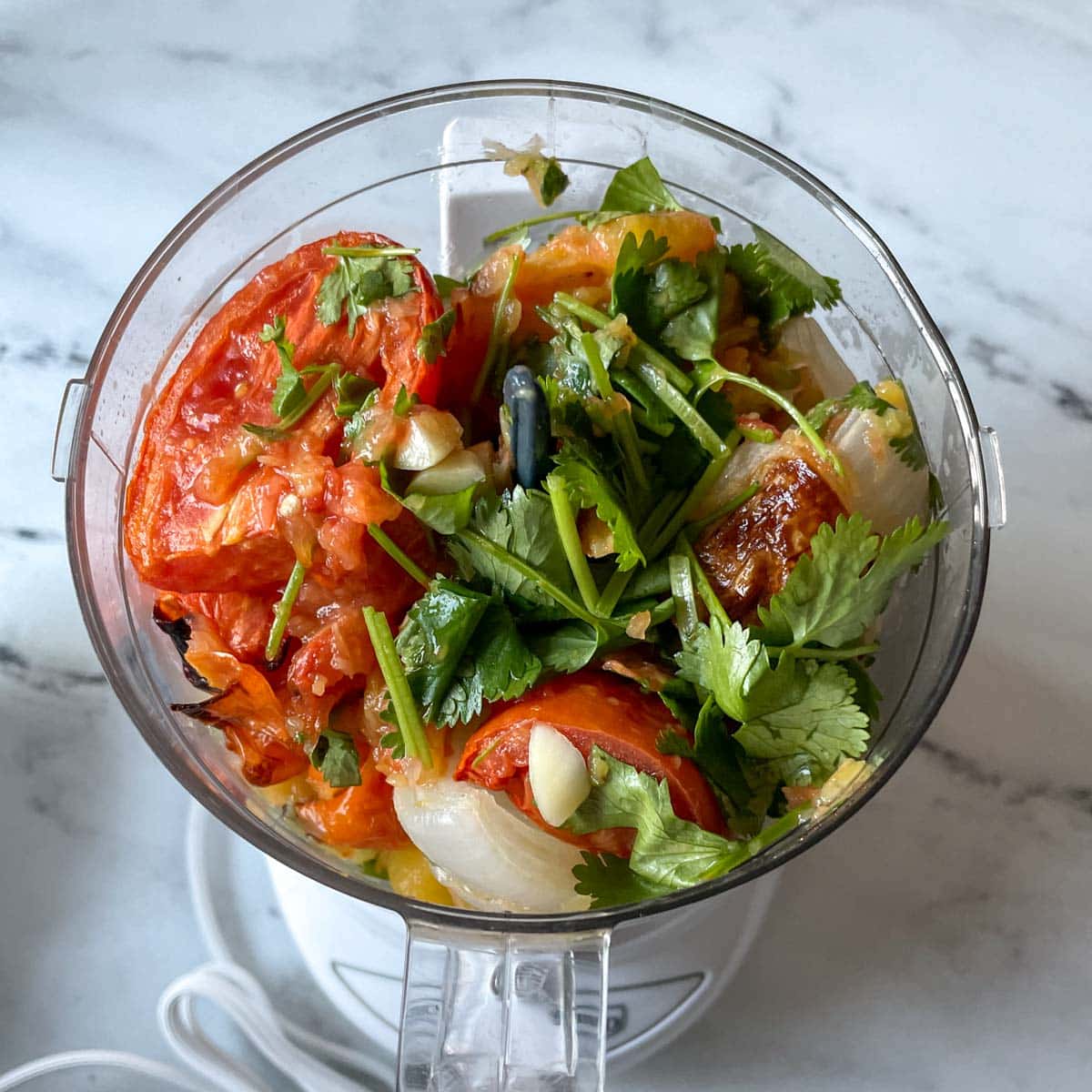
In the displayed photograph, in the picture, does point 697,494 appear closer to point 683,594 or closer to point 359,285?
point 683,594

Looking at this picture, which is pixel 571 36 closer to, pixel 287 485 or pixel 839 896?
pixel 287 485

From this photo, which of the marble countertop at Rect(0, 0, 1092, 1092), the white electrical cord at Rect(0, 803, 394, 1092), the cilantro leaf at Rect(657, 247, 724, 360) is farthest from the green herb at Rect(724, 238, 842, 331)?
the white electrical cord at Rect(0, 803, 394, 1092)

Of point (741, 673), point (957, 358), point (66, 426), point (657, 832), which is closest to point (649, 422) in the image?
point (741, 673)

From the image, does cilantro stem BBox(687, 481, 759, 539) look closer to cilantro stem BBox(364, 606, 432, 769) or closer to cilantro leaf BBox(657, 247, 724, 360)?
cilantro leaf BBox(657, 247, 724, 360)

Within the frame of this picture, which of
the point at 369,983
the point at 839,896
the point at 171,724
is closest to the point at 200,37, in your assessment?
the point at 171,724

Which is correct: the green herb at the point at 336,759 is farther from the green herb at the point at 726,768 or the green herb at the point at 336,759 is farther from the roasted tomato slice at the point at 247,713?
the green herb at the point at 726,768

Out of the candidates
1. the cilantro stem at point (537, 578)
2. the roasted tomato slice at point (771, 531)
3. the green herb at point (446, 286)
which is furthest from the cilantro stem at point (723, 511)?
the green herb at point (446, 286)
